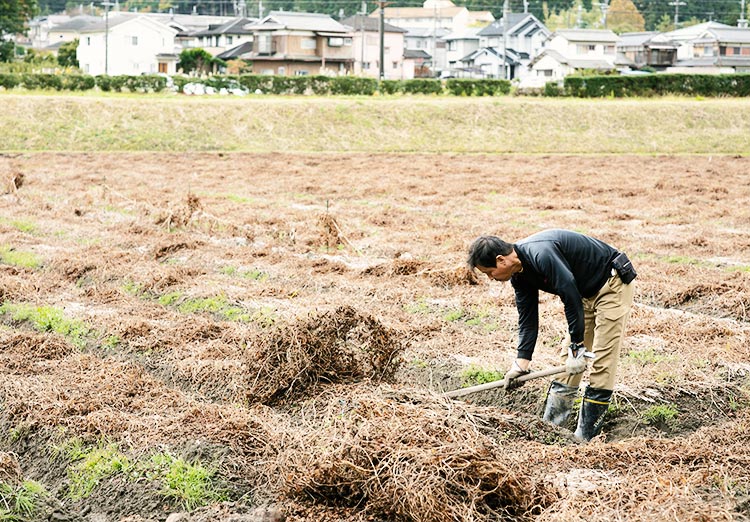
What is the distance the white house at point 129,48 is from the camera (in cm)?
7138

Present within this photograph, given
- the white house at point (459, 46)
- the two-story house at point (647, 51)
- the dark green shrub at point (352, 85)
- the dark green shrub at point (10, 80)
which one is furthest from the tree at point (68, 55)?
the two-story house at point (647, 51)

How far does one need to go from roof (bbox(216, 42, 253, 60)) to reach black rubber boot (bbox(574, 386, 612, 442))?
6824cm

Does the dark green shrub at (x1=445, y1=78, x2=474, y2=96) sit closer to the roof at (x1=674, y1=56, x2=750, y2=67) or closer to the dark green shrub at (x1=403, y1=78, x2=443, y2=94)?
the dark green shrub at (x1=403, y1=78, x2=443, y2=94)

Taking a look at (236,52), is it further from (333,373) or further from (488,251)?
(488,251)

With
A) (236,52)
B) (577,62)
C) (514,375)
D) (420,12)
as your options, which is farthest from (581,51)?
(514,375)

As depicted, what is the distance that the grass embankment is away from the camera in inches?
1237

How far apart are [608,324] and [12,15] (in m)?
63.0

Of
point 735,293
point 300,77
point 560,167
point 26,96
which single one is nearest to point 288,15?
point 300,77

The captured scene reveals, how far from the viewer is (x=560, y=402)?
668 centimetres

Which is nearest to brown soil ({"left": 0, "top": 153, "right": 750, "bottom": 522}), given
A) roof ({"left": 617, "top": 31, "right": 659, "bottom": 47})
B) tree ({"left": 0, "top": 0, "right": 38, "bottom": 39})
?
tree ({"left": 0, "top": 0, "right": 38, "bottom": 39})

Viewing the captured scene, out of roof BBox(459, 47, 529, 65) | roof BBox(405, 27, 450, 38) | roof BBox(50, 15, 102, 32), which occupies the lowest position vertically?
roof BBox(459, 47, 529, 65)

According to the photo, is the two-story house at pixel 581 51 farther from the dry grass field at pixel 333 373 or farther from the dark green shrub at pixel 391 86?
the dry grass field at pixel 333 373

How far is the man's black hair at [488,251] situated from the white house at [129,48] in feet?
228

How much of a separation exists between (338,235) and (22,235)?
5069mm
